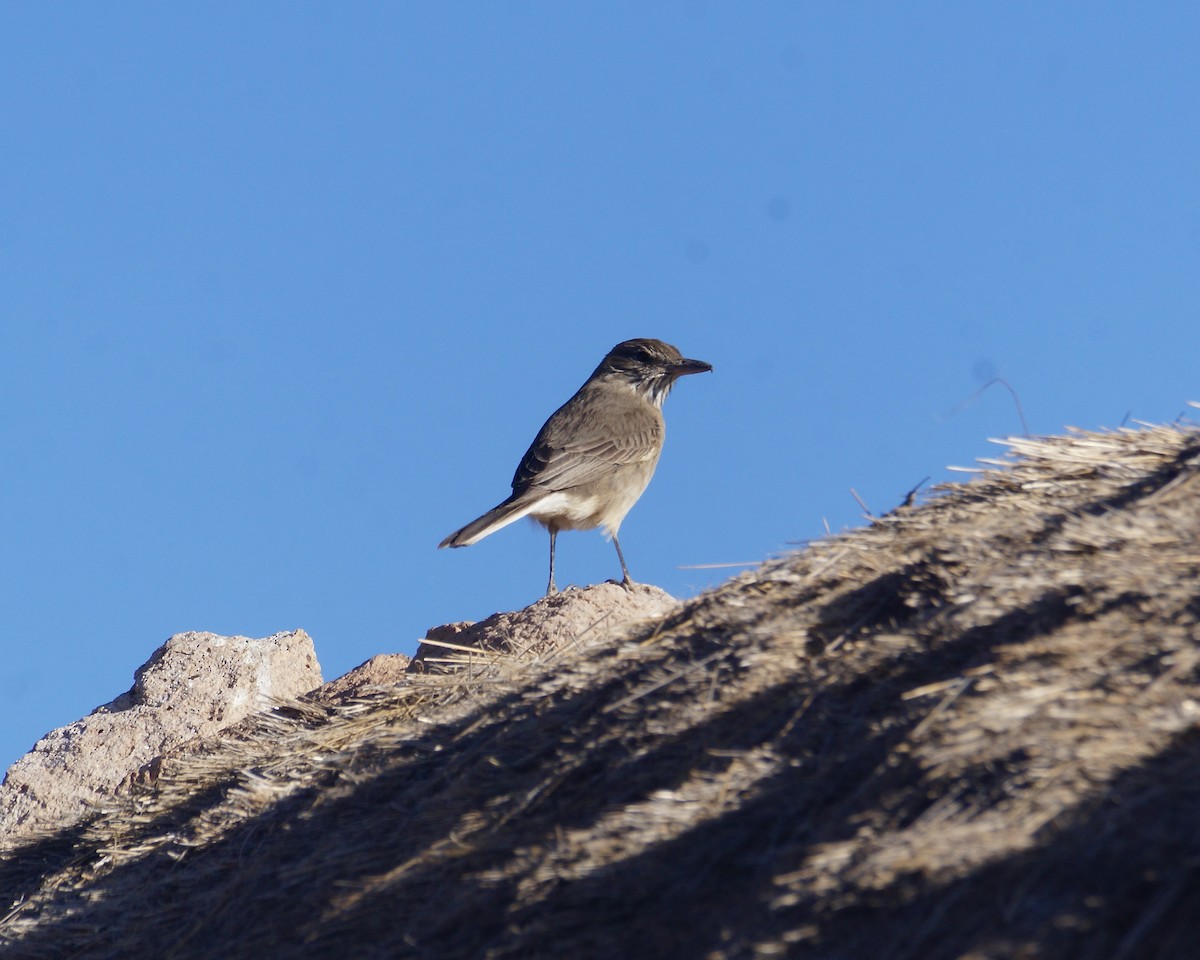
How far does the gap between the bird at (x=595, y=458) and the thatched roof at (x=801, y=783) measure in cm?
405

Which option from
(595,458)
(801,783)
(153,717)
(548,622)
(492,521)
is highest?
(595,458)

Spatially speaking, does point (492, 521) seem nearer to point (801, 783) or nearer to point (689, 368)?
point (689, 368)

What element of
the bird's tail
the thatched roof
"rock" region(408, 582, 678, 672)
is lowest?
the thatched roof

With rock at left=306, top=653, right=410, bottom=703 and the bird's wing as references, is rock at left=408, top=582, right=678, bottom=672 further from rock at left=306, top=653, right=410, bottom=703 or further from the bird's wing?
the bird's wing

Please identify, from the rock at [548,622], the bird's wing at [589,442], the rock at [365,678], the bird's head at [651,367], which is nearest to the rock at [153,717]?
the rock at [365,678]

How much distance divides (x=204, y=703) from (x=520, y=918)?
4.25 metres

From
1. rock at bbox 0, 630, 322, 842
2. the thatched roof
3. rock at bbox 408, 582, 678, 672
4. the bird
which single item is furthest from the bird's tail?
the thatched roof

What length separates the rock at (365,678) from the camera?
6547mm

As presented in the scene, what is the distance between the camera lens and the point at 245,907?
4605 millimetres

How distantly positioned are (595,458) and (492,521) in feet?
3.65

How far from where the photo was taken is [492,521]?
30.6 ft

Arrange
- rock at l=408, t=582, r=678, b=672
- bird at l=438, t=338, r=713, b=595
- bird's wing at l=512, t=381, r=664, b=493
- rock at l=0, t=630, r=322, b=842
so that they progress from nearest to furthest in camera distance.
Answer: rock at l=408, t=582, r=678, b=672, rock at l=0, t=630, r=322, b=842, bird at l=438, t=338, r=713, b=595, bird's wing at l=512, t=381, r=664, b=493

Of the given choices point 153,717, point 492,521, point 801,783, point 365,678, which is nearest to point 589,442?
point 492,521

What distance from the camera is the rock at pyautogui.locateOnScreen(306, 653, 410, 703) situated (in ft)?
21.5
